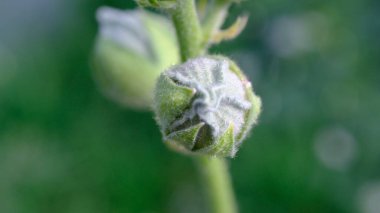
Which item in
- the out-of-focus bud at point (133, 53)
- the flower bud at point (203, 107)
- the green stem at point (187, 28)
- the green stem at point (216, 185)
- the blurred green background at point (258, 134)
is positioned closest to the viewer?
the flower bud at point (203, 107)

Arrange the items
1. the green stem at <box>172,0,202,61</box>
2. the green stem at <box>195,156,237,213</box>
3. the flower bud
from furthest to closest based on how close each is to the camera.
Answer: the green stem at <box>195,156,237,213</box> < the green stem at <box>172,0,202,61</box> < the flower bud

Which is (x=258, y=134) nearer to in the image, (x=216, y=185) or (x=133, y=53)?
(x=133, y=53)

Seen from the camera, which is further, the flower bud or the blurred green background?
the blurred green background

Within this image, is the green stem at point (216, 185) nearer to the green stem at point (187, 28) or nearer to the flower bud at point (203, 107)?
the green stem at point (187, 28)

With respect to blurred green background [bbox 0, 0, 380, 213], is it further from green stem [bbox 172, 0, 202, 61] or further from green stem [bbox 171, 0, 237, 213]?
green stem [bbox 172, 0, 202, 61]

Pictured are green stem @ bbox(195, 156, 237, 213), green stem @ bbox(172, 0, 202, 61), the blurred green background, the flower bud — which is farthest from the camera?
the blurred green background

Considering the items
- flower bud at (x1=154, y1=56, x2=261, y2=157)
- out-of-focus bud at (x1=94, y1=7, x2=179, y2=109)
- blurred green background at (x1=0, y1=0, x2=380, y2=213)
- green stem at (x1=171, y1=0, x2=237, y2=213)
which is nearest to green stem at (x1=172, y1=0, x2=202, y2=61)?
green stem at (x1=171, y1=0, x2=237, y2=213)

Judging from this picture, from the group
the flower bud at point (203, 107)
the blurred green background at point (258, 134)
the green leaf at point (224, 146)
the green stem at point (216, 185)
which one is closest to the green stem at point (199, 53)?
the green stem at point (216, 185)

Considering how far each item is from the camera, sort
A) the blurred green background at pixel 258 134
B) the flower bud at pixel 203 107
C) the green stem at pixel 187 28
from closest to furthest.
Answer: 1. the flower bud at pixel 203 107
2. the green stem at pixel 187 28
3. the blurred green background at pixel 258 134
